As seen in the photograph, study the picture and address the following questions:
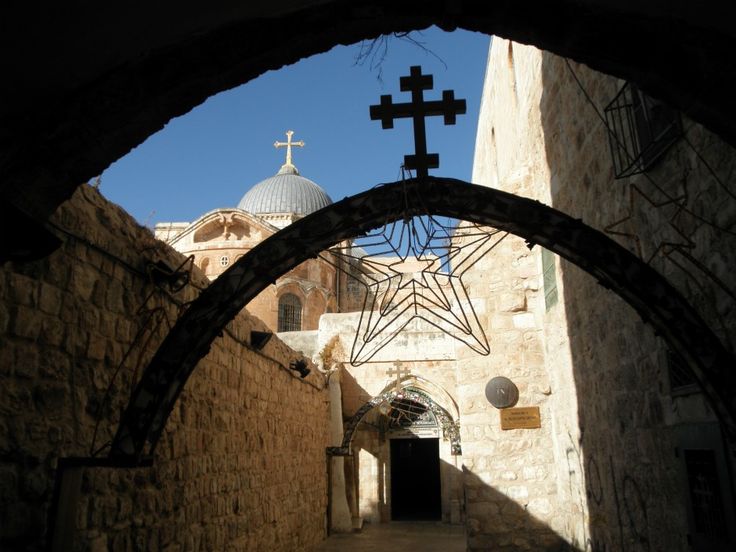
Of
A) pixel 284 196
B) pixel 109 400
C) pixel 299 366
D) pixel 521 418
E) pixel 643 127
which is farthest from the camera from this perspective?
pixel 284 196

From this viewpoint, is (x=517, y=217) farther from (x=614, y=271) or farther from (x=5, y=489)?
(x=5, y=489)

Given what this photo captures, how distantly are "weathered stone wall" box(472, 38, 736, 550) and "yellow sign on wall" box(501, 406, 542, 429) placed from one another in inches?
4.8

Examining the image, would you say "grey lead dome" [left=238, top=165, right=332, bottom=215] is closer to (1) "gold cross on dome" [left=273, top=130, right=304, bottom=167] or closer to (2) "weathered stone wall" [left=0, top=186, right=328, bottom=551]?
(1) "gold cross on dome" [left=273, top=130, right=304, bottom=167]

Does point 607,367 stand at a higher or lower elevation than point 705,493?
higher

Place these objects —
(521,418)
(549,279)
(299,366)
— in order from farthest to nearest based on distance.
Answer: (299,366), (521,418), (549,279)

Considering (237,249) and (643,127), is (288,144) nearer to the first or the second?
(237,249)

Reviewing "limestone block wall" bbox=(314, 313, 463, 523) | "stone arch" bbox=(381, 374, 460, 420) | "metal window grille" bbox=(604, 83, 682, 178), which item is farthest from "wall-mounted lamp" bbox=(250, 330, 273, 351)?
"stone arch" bbox=(381, 374, 460, 420)

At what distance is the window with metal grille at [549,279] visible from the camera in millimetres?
7359

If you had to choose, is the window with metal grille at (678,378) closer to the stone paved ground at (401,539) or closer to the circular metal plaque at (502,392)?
the circular metal plaque at (502,392)

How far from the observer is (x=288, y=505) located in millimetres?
8797

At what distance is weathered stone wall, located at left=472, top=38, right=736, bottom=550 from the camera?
10.9 feet

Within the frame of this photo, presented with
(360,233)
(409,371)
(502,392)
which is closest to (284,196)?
(409,371)

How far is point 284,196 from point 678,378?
91.4 ft

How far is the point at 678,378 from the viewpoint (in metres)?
3.82
